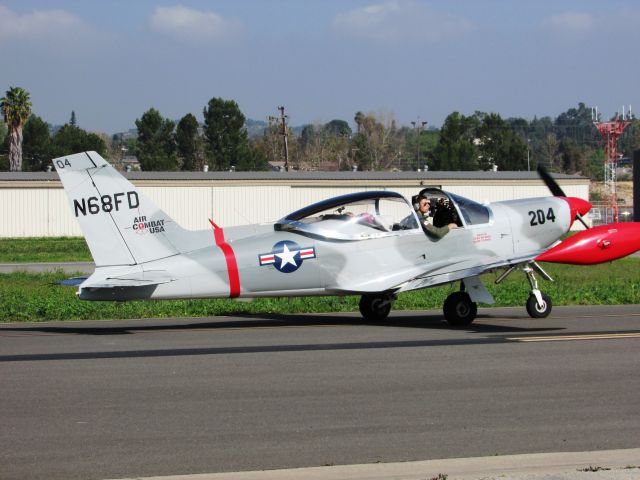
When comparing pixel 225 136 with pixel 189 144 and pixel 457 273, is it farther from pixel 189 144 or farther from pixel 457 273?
pixel 457 273

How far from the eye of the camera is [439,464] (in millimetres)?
7285

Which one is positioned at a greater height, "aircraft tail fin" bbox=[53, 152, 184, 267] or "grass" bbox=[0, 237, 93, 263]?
"aircraft tail fin" bbox=[53, 152, 184, 267]

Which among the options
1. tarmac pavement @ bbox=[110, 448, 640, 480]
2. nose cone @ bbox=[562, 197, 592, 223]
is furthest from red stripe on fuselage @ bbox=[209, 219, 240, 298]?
tarmac pavement @ bbox=[110, 448, 640, 480]

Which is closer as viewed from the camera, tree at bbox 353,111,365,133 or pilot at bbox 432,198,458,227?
pilot at bbox 432,198,458,227

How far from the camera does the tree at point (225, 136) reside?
9738 centimetres

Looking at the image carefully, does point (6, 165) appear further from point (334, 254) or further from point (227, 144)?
point (334, 254)

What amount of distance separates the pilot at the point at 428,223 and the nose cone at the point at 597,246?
61.2 inches

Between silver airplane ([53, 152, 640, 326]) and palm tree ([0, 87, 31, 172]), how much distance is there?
72808mm

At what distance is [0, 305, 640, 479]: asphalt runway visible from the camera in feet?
25.6

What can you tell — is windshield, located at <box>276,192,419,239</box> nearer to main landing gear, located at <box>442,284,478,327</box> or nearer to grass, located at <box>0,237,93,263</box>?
main landing gear, located at <box>442,284,478,327</box>

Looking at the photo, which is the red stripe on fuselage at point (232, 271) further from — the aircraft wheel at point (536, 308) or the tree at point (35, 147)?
the tree at point (35, 147)

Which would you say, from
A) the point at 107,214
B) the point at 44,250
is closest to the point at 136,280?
the point at 107,214

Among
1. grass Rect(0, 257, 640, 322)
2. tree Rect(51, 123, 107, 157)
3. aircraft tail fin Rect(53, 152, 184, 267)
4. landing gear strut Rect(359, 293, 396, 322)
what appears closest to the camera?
aircraft tail fin Rect(53, 152, 184, 267)

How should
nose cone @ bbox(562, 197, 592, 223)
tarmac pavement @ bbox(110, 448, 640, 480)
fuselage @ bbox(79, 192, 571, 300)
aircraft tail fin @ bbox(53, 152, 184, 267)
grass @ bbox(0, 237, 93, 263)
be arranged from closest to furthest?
tarmac pavement @ bbox(110, 448, 640, 480) → aircraft tail fin @ bbox(53, 152, 184, 267) → fuselage @ bbox(79, 192, 571, 300) → nose cone @ bbox(562, 197, 592, 223) → grass @ bbox(0, 237, 93, 263)
